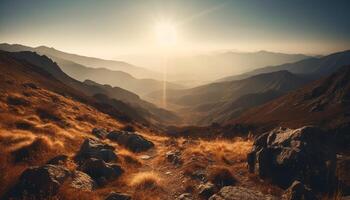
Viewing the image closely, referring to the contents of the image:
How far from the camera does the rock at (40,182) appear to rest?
885 centimetres

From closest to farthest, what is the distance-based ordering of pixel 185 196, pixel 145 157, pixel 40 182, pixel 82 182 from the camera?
pixel 40 182
pixel 185 196
pixel 82 182
pixel 145 157

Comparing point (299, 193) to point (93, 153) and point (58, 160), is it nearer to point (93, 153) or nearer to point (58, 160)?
point (58, 160)

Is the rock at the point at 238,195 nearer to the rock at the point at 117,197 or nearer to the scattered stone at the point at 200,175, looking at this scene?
the scattered stone at the point at 200,175

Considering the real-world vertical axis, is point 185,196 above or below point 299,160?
below

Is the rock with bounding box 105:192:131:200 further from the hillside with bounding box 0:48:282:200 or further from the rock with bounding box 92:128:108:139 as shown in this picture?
the rock with bounding box 92:128:108:139

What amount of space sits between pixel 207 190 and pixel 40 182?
6877 mm

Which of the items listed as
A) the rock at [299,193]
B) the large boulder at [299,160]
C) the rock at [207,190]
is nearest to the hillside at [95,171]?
the rock at [207,190]

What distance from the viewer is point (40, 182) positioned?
9250 millimetres

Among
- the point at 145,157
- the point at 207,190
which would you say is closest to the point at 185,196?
the point at 207,190

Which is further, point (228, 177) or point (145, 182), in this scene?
point (145, 182)

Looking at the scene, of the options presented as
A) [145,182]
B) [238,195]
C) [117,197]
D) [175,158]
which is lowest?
[175,158]

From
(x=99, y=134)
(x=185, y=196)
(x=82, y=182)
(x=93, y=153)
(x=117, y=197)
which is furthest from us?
(x=99, y=134)

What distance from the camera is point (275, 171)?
37.9 ft

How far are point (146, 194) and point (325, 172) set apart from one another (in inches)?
313
